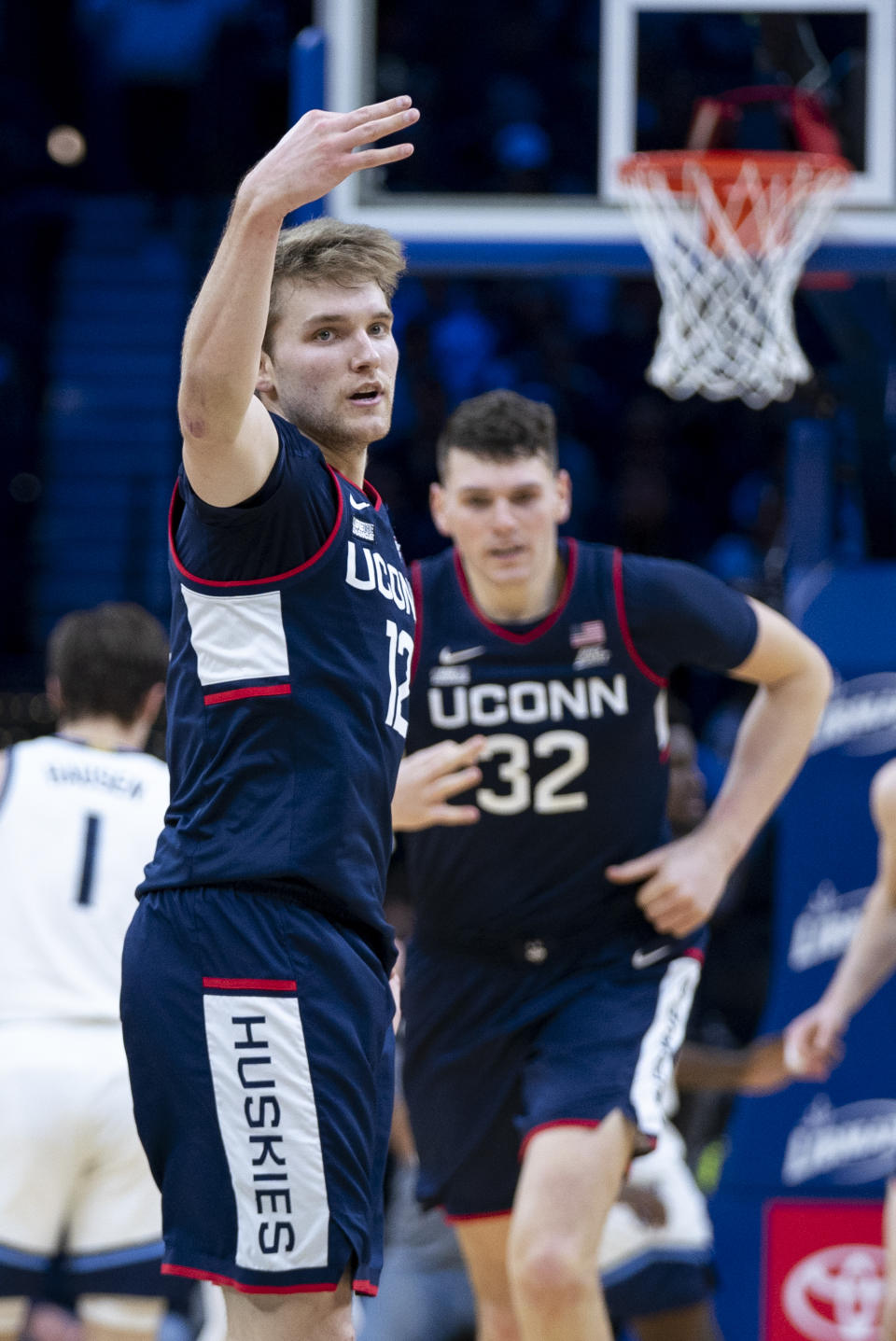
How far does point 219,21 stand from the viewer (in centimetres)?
1504

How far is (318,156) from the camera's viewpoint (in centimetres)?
271

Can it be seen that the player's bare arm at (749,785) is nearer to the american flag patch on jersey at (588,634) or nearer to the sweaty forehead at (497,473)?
the american flag patch on jersey at (588,634)

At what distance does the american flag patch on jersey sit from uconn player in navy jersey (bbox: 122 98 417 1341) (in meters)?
1.64

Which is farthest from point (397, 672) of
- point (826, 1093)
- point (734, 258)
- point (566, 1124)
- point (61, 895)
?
point (826, 1093)

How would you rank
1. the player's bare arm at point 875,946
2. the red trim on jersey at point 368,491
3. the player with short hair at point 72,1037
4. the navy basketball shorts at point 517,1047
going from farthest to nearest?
the player's bare arm at point 875,946 < the player with short hair at point 72,1037 < the navy basketball shorts at point 517,1047 < the red trim on jersey at point 368,491

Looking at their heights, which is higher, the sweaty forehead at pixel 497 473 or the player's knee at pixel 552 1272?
the sweaty forehead at pixel 497 473

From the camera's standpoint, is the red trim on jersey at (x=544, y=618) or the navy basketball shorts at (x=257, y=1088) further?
the red trim on jersey at (x=544, y=618)

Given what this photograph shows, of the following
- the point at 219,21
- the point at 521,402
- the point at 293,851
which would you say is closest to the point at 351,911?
the point at 293,851

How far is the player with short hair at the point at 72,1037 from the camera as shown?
15.7ft

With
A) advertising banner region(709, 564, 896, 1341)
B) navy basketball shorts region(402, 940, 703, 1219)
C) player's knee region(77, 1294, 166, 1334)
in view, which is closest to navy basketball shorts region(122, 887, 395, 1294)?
navy basketball shorts region(402, 940, 703, 1219)

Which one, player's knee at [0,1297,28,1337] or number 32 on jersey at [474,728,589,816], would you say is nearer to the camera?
number 32 on jersey at [474,728,589,816]

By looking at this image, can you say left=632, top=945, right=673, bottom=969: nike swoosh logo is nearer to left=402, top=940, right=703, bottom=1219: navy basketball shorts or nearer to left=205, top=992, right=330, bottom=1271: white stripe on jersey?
left=402, top=940, right=703, bottom=1219: navy basketball shorts

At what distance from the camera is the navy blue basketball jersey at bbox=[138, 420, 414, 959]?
114 inches

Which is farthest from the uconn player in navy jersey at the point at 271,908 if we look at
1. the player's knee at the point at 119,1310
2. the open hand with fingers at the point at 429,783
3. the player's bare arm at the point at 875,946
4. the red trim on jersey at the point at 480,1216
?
the player's bare arm at the point at 875,946
